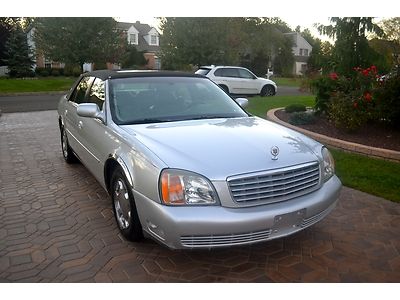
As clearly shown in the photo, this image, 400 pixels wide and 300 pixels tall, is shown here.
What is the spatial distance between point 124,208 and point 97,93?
5.75 feet

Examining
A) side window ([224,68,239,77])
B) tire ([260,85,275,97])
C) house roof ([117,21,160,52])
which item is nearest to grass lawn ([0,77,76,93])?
side window ([224,68,239,77])

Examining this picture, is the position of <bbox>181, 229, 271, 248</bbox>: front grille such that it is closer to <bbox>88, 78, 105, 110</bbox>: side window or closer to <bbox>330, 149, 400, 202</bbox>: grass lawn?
<bbox>88, 78, 105, 110</bbox>: side window

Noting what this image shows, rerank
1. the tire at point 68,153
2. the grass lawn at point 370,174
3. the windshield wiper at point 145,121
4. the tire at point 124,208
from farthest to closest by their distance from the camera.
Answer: the tire at point 68,153, the grass lawn at point 370,174, the windshield wiper at point 145,121, the tire at point 124,208

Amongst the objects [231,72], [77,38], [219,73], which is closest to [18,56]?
[77,38]

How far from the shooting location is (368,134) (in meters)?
7.46

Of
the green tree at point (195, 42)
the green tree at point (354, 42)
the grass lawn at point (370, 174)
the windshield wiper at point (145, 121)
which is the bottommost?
the grass lawn at point (370, 174)

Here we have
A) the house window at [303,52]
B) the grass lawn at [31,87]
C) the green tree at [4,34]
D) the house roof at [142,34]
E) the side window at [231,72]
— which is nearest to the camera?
the side window at [231,72]

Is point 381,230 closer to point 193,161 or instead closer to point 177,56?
point 193,161

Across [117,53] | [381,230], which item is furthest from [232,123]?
[117,53]

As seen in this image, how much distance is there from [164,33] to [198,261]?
2588cm

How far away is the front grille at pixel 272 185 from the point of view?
9.57 feet

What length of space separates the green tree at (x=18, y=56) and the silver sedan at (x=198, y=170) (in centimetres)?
3175

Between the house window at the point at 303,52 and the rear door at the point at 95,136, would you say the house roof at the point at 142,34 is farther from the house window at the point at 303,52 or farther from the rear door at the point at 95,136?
the rear door at the point at 95,136

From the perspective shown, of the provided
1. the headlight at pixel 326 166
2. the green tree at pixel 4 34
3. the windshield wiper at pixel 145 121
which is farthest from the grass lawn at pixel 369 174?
the green tree at pixel 4 34
